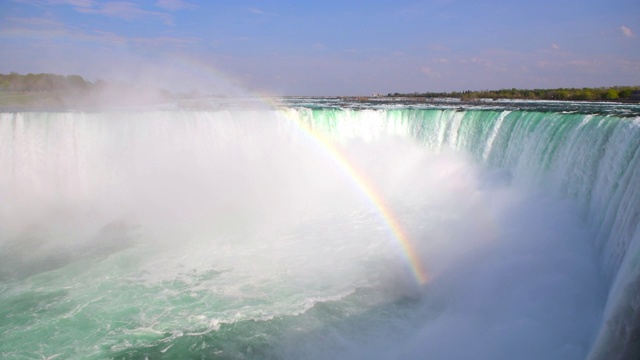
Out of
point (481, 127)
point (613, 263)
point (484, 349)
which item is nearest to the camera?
point (484, 349)

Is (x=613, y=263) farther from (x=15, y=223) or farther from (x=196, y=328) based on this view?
(x=15, y=223)

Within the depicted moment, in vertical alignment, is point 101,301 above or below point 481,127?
below

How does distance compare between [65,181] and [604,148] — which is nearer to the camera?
[604,148]

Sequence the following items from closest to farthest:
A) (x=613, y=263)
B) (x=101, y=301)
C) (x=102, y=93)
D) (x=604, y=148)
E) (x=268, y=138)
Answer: (x=613, y=263) < (x=101, y=301) < (x=604, y=148) < (x=268, y=138) < (x=102, y=93)

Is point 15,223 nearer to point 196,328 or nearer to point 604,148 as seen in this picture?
point 196,328

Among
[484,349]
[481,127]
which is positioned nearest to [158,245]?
[484,349]

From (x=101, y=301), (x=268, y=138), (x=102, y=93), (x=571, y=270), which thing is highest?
(x=102, y=93)
